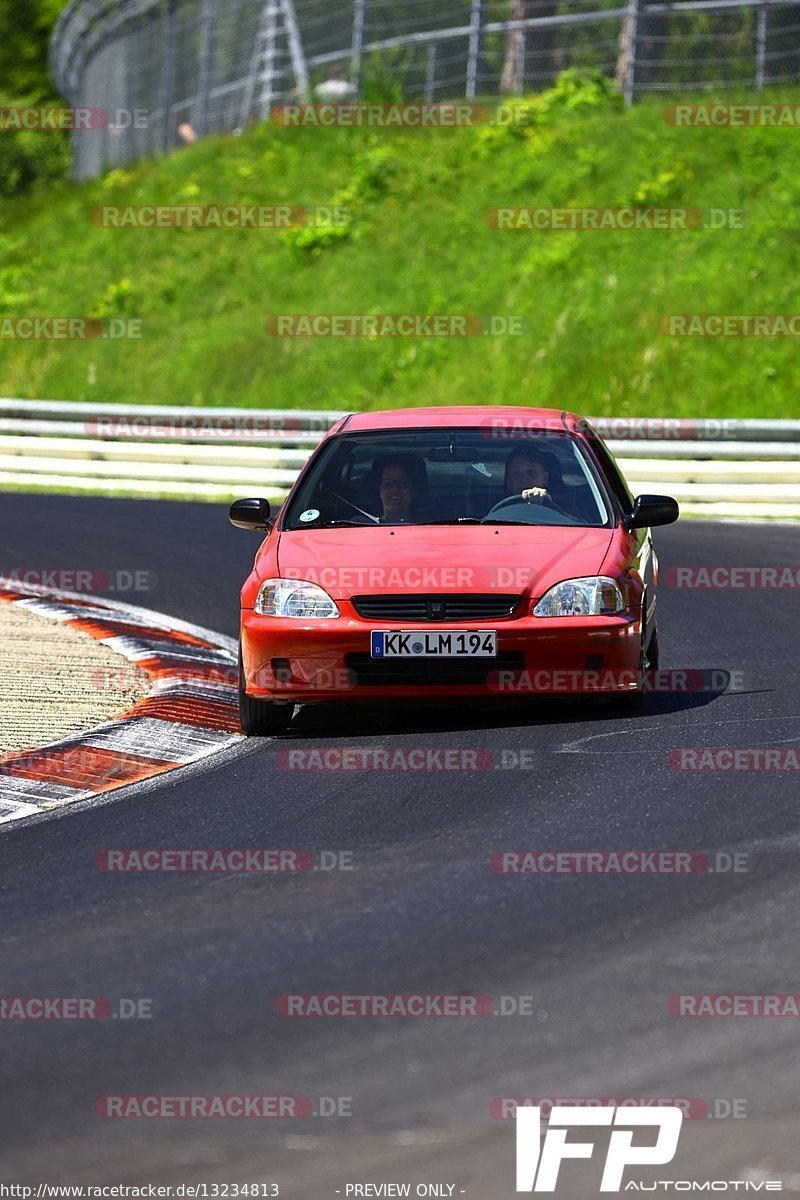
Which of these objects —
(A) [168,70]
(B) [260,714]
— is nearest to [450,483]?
(B) [260,714]

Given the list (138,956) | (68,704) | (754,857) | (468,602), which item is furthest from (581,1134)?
(68,704)

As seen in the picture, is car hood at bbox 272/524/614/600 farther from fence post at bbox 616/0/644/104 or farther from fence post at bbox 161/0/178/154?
fence post at bbox 161/0/178/154

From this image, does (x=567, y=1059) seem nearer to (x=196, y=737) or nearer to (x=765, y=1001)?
(x=765, y=1001)

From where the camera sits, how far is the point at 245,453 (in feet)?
71.1

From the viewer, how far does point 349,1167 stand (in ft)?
13.7

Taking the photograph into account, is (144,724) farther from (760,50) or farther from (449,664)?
(760,50)

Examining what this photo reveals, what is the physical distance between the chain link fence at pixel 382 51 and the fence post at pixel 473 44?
0.08 ft

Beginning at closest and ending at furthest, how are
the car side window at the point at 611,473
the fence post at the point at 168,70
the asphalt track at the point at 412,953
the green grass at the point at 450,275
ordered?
1. the asphalt track at the point at 412,953
2. the car side window at the point at 611,473
3. the green grass at the point at 450,275
4. the fence post at the point at 168,70

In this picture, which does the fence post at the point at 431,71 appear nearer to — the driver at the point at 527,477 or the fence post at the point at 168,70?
the fence post at the point at 168,70

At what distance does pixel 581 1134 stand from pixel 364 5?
104 feet

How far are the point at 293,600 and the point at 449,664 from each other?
0.82 m

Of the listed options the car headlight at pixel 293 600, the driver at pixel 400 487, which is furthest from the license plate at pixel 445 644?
the driver at pixel 400 487

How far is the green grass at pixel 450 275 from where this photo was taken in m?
26.3

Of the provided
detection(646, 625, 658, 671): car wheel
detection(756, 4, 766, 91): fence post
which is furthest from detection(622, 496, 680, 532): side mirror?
detection(756, 4, 766, 91): fence post
